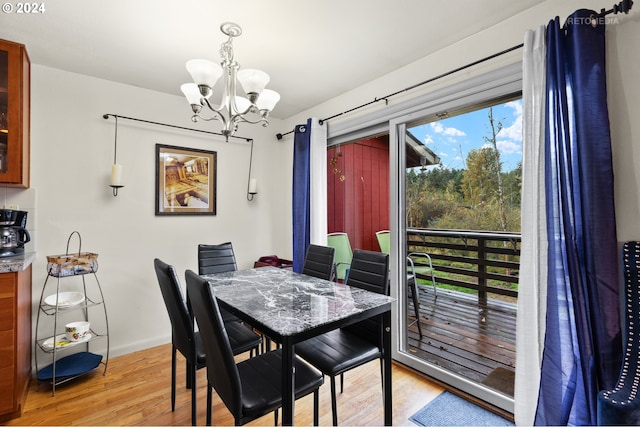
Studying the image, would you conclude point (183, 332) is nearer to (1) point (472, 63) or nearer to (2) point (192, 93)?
(2) point (192, 93)

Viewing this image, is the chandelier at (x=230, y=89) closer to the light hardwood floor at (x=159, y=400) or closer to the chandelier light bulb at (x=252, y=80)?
the chandelier light bulb at (x=252, y=80)

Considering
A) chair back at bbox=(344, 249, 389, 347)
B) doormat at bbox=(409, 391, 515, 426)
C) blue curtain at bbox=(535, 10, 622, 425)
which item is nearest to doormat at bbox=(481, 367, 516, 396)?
doormat at bbox=(409, 391, 515, 426)

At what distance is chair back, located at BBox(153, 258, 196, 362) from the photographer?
1601 millimetres

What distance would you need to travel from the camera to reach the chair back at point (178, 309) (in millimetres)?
1601

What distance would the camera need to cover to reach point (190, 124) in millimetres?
3246

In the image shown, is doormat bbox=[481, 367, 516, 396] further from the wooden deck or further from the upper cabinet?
the upper cabinet

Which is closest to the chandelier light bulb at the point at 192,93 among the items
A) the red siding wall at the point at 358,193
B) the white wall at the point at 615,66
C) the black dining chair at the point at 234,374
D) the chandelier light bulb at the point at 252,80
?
the chandelier light bulb at the point at 252,80

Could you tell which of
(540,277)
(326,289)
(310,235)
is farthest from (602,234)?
(310,235)

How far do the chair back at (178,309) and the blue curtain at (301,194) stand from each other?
64.2 inches

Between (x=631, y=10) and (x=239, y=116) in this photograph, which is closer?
(x=631, y=10)

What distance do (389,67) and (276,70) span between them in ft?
3.09

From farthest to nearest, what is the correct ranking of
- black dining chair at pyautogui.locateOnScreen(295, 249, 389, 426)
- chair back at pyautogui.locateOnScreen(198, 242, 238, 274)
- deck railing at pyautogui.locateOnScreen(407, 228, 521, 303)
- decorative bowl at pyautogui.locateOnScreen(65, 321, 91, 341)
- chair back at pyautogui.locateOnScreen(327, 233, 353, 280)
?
chair back at pyautogui.locateOnScreen(327, 233, 353, 280) → chair back at pyautogui.locateOnScreen(198, 242, 238, 274) → decorative bowl at pyautogui.locateOnScreen(65, 321, 91, 341) → deck railing at pyautogui.locateOnScreen(407, 228, 521, 303) → black dining chair at pyautogui.locateOnScreen(295, 249, 389, 426)

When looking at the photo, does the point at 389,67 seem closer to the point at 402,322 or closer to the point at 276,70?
the point at 276,70

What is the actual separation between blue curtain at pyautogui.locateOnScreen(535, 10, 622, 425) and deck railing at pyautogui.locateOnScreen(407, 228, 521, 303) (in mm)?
567
